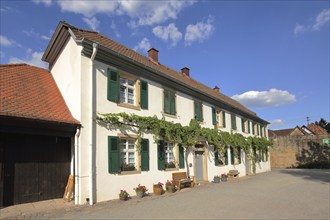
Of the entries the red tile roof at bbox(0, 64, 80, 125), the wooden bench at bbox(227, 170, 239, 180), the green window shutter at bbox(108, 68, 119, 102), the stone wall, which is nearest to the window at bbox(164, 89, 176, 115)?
the green window shutter at bbox(108, 68, 119, 102)

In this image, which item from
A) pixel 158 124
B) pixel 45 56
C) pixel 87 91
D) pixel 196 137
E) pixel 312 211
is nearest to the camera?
pixel 312 211

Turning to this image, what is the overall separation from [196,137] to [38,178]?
909cm

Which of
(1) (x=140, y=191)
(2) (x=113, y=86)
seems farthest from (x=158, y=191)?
(2) (x=113, y=86)

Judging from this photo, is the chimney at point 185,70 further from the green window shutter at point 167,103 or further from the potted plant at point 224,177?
the potted plant at point 224,177

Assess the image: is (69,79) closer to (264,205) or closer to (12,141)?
(12,141)

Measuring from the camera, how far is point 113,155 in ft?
37.1

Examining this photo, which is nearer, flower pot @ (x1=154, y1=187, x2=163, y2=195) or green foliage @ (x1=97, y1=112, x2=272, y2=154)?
green foliage @ (x1=97, y1=112, x2=272, y2=154)

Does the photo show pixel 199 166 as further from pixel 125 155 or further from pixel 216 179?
pixel 125 155

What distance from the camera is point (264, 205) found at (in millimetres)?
9969

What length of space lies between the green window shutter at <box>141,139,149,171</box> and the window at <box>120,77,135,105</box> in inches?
74.0

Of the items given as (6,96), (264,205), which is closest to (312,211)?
(264,205)

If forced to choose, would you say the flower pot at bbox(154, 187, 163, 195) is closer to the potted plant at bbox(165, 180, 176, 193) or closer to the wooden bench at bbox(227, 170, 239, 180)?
the potted plant at bbox(165, 180, 176, 193)

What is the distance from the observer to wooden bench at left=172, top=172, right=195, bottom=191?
14.0 metres

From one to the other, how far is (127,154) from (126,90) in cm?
281
